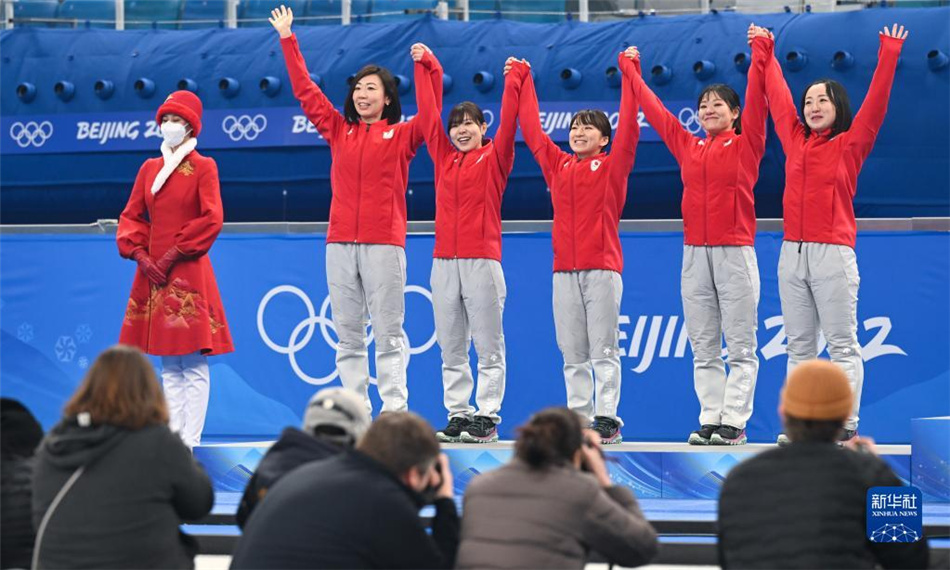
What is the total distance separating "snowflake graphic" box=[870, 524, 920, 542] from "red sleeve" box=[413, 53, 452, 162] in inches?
138

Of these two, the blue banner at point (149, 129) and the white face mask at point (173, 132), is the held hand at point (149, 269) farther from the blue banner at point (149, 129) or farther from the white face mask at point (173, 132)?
the blue banner at point (149, 129)

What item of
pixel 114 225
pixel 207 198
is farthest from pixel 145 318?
pixel 114 225

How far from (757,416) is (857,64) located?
328cm

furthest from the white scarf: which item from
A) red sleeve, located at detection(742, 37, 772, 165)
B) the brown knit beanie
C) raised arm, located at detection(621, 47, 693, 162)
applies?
the brown knit beanie

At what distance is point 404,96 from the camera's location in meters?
12.2

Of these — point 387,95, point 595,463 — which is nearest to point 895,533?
point 595,463

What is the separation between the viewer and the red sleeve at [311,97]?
796 cm

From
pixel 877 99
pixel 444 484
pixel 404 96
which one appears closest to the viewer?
pixel 444 484

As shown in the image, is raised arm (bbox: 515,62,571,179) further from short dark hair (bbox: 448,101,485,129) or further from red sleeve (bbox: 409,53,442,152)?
red sleeve (bbox: 409,53,442,152)

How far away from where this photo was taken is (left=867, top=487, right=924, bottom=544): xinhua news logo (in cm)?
473

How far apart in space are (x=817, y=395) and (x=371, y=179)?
13.7 ft

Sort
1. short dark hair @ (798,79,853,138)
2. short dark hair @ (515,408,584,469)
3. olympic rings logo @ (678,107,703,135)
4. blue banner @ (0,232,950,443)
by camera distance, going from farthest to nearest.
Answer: olympic rings logo @ (678,107,703,135)
blue banner @ (0,232,950,443)
short dark hair @ (798,79,853,138)
short dark hair @ (515,408,584,469)

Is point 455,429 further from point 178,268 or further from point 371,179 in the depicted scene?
point 178,268

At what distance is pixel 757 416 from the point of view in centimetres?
948
